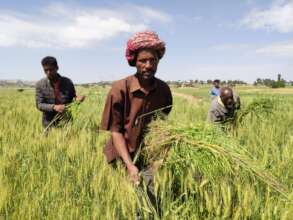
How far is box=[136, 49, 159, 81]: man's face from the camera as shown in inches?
82.6

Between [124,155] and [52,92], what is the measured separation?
2.48 metres

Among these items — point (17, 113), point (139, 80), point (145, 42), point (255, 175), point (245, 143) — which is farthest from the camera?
point (17, 113)

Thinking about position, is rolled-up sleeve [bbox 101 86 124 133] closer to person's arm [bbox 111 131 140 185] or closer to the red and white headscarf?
person's arm [bbox 111 131 140 185]

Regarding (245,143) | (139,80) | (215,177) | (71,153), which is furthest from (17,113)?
(215,177)

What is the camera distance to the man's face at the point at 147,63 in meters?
2.10

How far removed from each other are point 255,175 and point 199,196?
0.35m

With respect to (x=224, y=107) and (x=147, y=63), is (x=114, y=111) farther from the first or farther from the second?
(x=224, y=107)

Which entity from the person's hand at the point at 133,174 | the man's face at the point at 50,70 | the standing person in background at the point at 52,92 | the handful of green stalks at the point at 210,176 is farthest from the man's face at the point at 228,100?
the person's hand at the point at 133,174

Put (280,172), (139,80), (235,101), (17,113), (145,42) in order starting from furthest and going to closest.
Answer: (17,113), (235,101), (280,172), (139,80), (145,42)

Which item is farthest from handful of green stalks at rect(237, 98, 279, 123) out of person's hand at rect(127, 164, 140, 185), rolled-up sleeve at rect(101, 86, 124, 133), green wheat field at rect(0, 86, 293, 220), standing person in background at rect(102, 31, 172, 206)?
person's hand at rect(127, 164, 140, 185)

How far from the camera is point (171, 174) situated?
6.47ft

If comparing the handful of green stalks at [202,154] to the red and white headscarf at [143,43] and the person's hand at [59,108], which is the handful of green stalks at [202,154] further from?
the person's hand at [59,108]

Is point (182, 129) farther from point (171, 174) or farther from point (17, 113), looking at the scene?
point (17, 113)

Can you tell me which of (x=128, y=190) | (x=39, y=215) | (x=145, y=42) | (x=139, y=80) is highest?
(x=145, y=42)
